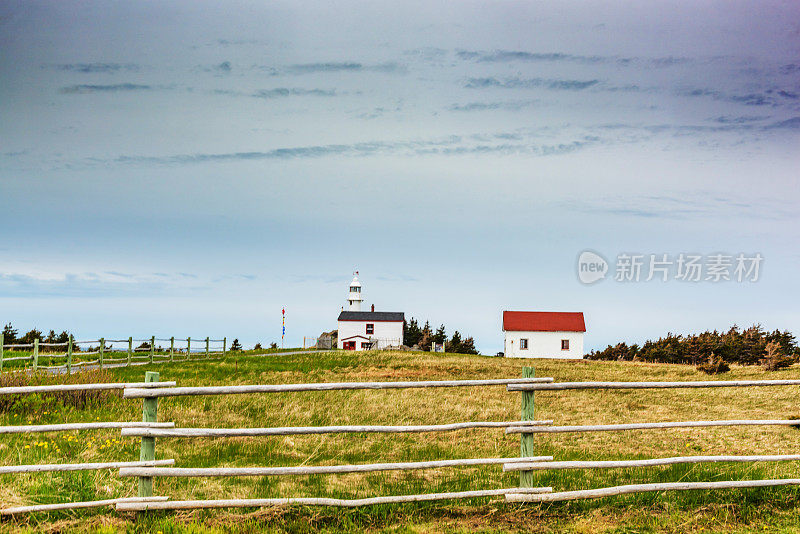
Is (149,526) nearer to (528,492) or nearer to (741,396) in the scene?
(528,492)

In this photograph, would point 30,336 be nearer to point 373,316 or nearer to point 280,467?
point 373,316

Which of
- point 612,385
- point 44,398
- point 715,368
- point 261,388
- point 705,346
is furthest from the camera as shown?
point 705,346

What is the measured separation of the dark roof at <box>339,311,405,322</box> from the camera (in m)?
64.1

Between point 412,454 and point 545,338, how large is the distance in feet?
150

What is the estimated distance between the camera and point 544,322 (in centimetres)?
5512

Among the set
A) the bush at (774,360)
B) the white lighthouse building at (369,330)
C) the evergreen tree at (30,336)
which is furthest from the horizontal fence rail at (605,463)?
the white lighthouse building at (369,330)

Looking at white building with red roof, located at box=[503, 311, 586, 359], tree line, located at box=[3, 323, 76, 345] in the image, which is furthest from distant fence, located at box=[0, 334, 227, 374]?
white building with red roof, located at box=[503, 311, 586, 359]

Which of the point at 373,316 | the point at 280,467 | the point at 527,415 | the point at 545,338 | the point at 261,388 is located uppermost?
the point at 373,316

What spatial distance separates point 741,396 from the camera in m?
20.5

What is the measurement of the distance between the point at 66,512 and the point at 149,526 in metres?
1.02

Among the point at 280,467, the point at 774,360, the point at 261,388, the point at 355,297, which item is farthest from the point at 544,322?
the point at 261,388

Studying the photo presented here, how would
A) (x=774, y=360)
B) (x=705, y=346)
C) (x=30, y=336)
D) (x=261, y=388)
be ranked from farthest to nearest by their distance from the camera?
(x=705, y=346), (x=30, y=336), (x=774, y=360), (x=261, y=388)

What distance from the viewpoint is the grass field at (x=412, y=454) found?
20.4 feet

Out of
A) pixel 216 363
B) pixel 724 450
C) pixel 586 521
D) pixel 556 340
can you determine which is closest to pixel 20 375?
pixel 216 363
